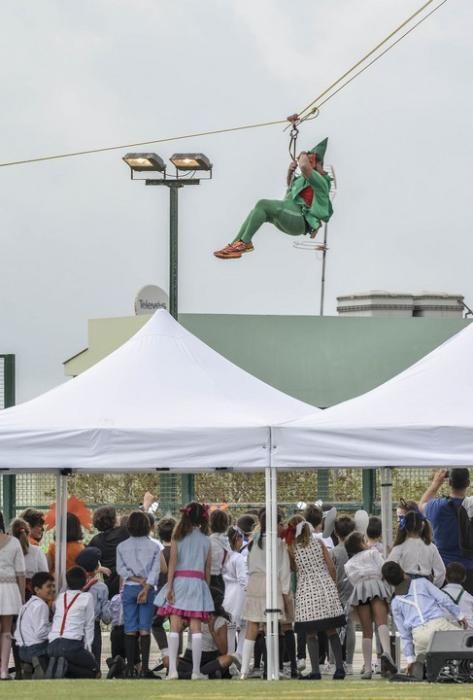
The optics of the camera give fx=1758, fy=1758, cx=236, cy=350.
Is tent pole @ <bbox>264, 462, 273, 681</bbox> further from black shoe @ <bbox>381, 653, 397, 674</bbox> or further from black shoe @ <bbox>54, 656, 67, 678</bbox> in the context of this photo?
black shoe @ <bbox>54, 656, 67, 678</bbox>

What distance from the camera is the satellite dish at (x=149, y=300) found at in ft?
97.9

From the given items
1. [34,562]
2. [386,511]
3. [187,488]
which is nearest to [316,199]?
[386,511]

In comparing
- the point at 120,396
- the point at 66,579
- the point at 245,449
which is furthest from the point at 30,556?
the point at 245,449

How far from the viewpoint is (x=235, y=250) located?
21.9 meters

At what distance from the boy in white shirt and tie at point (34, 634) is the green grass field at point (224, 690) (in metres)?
0.51

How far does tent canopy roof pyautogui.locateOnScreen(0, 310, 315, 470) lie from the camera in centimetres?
1514

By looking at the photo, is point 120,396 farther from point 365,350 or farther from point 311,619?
point 365,350

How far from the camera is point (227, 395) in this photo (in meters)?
16.8

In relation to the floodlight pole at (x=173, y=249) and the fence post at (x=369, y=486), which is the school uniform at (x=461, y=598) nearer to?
the fence post at (x=369, y=486)

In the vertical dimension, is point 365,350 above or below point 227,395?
above

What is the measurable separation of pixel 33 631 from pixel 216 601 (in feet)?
5.81

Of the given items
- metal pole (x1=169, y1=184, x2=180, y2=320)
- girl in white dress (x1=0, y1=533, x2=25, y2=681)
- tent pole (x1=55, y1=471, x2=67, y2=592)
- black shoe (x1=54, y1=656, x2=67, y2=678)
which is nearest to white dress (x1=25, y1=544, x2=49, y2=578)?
tent pole (x1=55, y1=471, x2=67, y2=592)

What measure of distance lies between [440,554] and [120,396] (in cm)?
338

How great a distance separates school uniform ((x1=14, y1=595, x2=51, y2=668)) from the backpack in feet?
12.8
